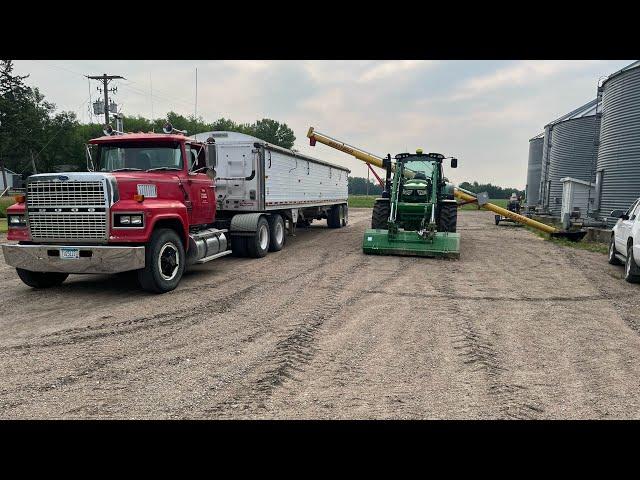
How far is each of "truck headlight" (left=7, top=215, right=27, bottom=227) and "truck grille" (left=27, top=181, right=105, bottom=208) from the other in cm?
41

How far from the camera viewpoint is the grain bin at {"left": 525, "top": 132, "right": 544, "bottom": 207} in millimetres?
33331

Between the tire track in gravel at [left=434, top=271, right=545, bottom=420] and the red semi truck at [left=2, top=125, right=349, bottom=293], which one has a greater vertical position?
the red semi truck at [left=2, top=125, right=349, bottom=293]

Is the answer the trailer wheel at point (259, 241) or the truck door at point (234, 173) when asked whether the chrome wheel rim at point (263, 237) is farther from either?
the truck door at point (234, 173)

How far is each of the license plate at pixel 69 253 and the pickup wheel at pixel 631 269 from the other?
35.4 feet

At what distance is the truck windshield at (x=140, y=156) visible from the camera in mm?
8469

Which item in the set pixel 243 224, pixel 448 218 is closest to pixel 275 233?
pixel 243 224

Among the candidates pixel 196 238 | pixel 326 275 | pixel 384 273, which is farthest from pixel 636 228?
pixel 196 238

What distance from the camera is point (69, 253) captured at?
22.7 ft

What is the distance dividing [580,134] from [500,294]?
66.7ft

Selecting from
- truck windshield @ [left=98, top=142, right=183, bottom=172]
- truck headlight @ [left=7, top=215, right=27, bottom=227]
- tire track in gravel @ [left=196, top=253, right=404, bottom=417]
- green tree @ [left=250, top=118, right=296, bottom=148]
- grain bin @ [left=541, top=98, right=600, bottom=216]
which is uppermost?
green tree @ [left=250, top=118, right=296, bottom=148]

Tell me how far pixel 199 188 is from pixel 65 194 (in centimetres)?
268

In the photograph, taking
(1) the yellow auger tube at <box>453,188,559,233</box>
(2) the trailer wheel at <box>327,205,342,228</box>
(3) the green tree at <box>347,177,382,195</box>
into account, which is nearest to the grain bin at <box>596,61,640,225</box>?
(1) the yellow auger tube at <box>453,188,559,233</box>

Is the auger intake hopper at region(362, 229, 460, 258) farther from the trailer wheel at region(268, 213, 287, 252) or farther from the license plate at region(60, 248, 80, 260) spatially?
the license plate at region(60, 248, 80, 260)
